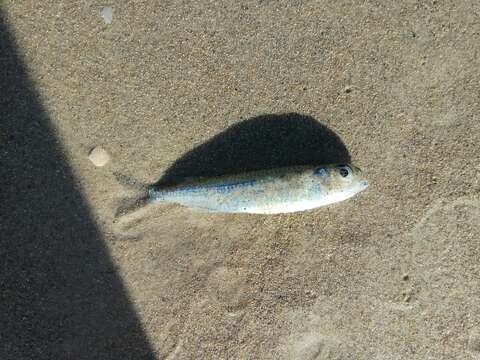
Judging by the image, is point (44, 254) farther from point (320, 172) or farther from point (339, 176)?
point (339, 176)

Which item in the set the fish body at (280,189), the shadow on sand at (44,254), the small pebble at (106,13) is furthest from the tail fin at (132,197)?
the small pebble at (106,13)

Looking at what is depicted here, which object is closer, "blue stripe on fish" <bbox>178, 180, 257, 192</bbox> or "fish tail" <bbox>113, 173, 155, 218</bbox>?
"blue stripe on fish" <bbox>178, 180, 257, 192</bbox>

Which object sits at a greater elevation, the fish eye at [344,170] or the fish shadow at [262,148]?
the fish shadow at [262,148]

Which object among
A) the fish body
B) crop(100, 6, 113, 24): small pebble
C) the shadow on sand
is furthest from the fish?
crop(100, 6, 113, 24): small pebble

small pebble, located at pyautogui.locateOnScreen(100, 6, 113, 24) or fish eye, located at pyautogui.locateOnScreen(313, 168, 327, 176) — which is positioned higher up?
small pebble, located at pyautogui.locateOnScreen(100, 6, 113, 24)

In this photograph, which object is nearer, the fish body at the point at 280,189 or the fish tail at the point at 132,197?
the fish body at the point at 280,189

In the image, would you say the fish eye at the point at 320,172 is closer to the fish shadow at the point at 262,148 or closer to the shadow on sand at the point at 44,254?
the fish shadow at the point at 262,148

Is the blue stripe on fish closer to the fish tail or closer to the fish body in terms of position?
the fish body
